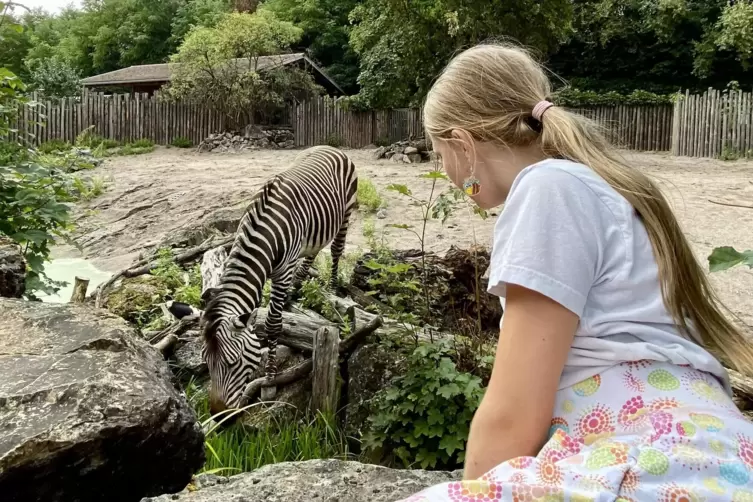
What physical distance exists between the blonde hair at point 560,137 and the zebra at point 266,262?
2.70 metres

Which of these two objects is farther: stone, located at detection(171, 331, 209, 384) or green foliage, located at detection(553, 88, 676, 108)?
green foliage, located at detection(553, 88, 676, 108)

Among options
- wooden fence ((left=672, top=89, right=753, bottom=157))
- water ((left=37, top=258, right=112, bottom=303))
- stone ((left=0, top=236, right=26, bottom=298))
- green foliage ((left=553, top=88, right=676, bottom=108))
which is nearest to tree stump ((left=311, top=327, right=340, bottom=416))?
stone ((left=0, top=236, right=26, bottom=298))

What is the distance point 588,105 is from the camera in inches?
750

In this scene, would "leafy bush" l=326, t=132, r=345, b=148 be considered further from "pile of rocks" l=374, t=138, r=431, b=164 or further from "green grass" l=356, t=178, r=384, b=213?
"green grass" l=356, t=178, r=384, b=213

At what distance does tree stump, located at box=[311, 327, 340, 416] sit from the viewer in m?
3.70

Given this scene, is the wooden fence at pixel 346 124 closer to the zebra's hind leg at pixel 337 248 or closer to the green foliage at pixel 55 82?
the green foliage at pixel 55 82

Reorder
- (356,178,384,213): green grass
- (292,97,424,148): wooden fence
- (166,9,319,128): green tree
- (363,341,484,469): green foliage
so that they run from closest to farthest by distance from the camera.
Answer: (363,341,484,469): green foliage < (356,178,384,213): green grass < (166,9,319,128): green tree < (292,97,424,148): wooden fence

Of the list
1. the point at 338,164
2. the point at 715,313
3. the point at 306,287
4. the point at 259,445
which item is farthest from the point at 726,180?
the point at 715,313

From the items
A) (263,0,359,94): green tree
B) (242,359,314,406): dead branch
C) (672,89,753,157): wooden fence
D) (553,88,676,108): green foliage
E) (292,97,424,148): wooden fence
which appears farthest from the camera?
(263,0,359,94): green tree

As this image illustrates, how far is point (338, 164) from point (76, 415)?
15.3ft

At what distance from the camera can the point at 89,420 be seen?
1612 mm

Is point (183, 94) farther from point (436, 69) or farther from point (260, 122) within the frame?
point (436, 69)

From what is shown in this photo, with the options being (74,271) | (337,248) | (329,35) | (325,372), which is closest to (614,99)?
(329,35)

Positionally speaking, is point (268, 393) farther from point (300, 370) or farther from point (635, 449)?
point (635, 449)
